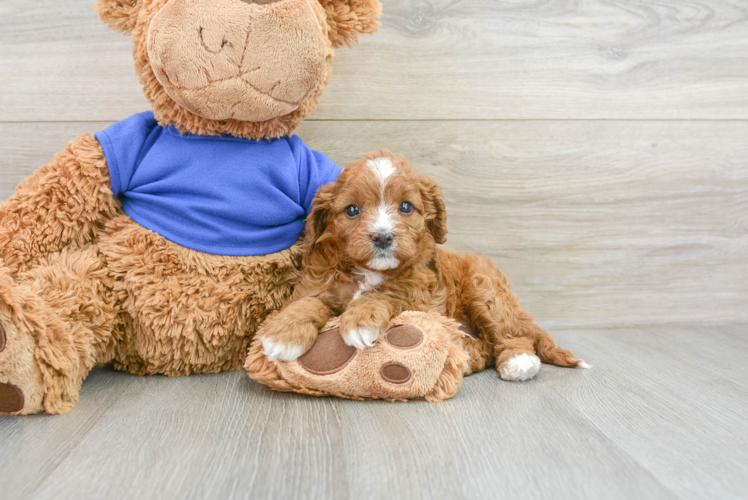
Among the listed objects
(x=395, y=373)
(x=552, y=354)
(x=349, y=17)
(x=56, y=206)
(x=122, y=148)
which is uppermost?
(x=349, y=17)

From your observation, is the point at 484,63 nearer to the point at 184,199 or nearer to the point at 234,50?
the point at 234,50

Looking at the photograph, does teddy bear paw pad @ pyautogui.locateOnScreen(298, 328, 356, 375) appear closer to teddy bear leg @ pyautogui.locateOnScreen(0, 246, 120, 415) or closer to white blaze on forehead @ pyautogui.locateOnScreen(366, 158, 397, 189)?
white blaze on forehead @ pyautogui.locateOnScreen(366, 158, 397, 189)

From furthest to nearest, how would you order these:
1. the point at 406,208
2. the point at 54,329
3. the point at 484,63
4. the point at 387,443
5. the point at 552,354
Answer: the point at 484,63, the point at 552,354, the point at 406,208, the point at 54,329, the point at 387,443

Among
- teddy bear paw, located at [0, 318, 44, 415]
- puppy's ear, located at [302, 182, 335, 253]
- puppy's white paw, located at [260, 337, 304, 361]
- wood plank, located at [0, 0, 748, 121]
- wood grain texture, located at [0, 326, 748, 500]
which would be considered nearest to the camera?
wood grain texture, located at [0, 326, 748, 500]

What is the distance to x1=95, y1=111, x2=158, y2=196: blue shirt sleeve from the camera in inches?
46.1

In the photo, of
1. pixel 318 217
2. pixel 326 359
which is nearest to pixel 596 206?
pixel 318 217

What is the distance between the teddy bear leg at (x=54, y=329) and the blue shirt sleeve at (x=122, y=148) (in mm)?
162

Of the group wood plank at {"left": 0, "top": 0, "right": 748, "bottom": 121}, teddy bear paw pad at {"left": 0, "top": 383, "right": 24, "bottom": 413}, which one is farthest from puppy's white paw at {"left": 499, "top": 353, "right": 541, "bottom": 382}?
teddy bear paw pad at {"left": 0, "top": 383, "right": 24, "bottom": 413}

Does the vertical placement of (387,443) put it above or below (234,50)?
below

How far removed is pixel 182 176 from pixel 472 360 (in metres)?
0.77

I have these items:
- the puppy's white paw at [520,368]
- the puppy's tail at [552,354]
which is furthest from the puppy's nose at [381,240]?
the puppy's tail at [552,354]

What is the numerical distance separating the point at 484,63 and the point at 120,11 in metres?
0.96

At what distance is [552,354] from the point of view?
135cm

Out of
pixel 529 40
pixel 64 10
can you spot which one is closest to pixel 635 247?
pixel 529 40
